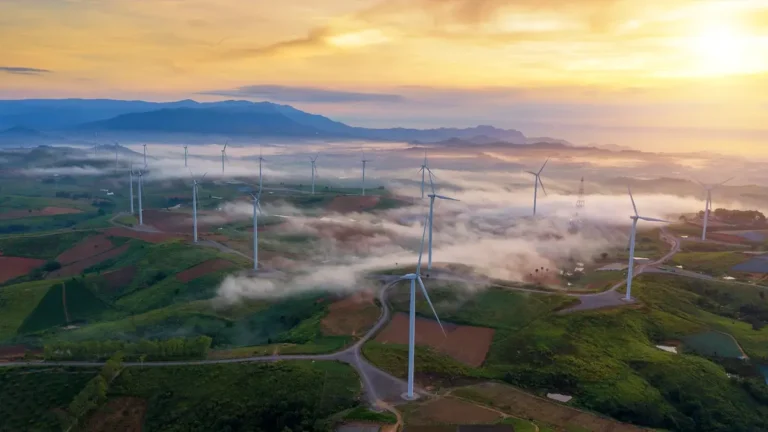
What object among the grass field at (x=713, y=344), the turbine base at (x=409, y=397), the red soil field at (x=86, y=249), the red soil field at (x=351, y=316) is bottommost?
the red soil field at (x=86, y=249)

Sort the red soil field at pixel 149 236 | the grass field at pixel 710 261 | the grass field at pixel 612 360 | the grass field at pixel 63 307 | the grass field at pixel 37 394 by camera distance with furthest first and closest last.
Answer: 1. the red soil field at pixel 149 236
2. the grass field at pixel 710 261
3. the grass field at pixel 63 307
4. the grass field at pixel 612 360
5. the grass field at pixel 37 394

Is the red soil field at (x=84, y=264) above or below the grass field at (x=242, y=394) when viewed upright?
below

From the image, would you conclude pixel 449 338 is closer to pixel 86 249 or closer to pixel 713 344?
pixel 713 344

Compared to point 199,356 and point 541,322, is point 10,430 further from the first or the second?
point 541,322

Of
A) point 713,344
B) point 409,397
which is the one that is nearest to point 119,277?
point 409,397

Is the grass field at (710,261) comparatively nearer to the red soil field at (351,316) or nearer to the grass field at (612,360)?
the grass field at (612,360)

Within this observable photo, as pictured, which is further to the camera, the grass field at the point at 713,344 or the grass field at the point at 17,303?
the grass field at the point at 17,303

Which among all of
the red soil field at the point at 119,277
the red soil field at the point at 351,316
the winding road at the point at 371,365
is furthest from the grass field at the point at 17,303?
the red soil field at the point at 351,316

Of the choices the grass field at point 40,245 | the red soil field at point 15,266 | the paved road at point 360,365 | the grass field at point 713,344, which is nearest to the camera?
the paved road at point 360,365
